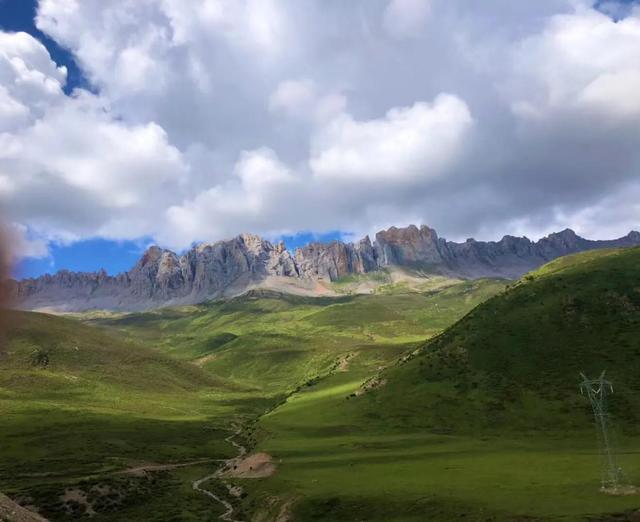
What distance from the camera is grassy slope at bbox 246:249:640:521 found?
58.4m

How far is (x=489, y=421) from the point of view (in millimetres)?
111000

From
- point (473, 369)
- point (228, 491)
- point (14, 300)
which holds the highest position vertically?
point (14, 300)

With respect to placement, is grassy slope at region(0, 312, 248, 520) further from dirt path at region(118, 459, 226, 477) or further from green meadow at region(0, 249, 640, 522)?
dirt path at region(118, 459, 226, 477)

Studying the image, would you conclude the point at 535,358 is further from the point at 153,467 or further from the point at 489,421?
the point at 153,467

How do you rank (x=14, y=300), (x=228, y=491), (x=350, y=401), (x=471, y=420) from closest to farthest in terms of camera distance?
(x=14, y=300) → (x=228, y=491) → (x=471, y=420) → (x=350, y=401)

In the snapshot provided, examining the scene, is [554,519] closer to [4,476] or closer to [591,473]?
[591,473]

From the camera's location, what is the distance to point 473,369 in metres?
138

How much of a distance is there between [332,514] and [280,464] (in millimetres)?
33016

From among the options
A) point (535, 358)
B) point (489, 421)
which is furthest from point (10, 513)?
point (535, 358)

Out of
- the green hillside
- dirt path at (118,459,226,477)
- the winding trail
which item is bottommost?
the winding trail

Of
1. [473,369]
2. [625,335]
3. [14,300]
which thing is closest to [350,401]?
[473,369]

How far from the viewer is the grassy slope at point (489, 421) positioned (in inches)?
2299

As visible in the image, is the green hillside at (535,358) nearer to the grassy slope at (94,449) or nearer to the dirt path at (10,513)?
the grassy slope at (94,449)

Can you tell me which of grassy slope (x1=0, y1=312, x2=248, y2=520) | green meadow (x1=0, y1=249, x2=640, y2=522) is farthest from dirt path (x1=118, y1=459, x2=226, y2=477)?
grassy slope (x1=0, y1=312, x2=248, y2=520)
